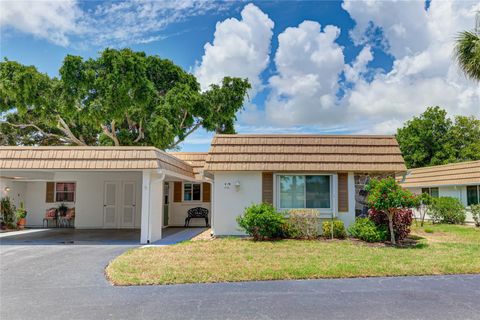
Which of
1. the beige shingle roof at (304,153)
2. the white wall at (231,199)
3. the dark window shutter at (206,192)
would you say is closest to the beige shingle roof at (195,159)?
the dark window shutter at (206,192)

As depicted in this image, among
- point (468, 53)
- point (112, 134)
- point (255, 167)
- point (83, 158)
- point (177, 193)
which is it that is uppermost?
point (468, 53)

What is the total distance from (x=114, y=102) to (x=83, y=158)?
10667mm

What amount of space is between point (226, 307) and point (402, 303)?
268 centimetres

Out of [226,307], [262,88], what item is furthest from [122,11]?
[226,307]

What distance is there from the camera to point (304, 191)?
509 inches

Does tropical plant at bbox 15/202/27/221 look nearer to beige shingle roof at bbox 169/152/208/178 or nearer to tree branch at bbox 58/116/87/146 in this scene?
beige shingle roof at bbox 169/152/208/178

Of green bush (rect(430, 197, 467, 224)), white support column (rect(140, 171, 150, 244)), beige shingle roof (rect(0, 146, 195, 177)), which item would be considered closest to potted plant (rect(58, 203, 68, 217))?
beige shingle roof (rect(0, 146, 195, 177))

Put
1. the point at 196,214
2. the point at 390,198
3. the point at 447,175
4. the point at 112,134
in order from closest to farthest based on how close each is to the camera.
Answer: the point at 390,198
the point at 196,214
the point at 447,175
the point at 112,134

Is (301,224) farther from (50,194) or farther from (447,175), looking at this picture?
(447,175)

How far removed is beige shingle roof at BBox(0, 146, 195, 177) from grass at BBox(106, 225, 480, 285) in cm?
271

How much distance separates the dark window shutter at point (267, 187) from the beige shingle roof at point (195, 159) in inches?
174

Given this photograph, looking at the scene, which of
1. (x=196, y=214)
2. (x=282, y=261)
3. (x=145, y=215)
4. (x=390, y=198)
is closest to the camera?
(x=282, y=261)

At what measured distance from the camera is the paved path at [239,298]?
514cm

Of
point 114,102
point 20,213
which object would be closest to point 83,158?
point 20,213
